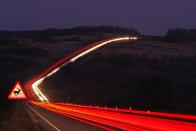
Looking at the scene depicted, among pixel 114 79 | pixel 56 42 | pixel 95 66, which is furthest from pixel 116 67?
pixel 56 42

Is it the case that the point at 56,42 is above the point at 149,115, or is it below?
above

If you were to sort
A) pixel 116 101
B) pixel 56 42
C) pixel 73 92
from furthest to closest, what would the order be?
1. pixel 56 42
2. pixel 73 92
3. pixel 116 101

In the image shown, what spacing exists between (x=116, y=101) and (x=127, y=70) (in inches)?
1635

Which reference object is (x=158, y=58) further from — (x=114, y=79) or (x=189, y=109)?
(x=189, y=109)

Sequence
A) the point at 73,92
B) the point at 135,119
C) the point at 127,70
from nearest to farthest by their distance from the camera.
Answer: the point at 135,119 < the point at 73,92 < the point at 127,70

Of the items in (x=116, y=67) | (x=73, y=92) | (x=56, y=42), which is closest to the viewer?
(x=73, y=92)

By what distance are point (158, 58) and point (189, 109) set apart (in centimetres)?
7602

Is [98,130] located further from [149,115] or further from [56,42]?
[56,42]

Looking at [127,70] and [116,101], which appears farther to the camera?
[127,70]

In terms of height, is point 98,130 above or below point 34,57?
below

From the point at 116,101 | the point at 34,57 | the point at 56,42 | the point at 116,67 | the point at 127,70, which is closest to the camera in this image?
the point at 116,101

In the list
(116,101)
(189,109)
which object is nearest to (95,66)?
(116,101)

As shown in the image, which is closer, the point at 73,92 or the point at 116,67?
the point at 73,92

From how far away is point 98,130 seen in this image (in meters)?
37.6
